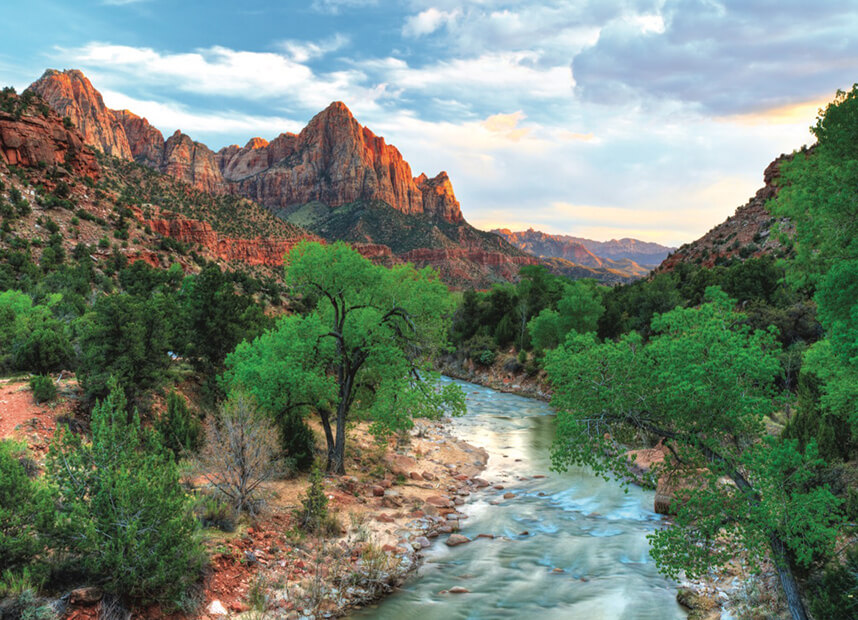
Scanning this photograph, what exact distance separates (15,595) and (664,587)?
45.9 feet

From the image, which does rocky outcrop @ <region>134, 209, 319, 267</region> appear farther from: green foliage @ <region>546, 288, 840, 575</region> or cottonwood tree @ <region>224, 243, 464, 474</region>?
green foliage @ <region>546, 288, 840, 575</region>

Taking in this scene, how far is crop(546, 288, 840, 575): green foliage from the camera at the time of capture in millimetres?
8172

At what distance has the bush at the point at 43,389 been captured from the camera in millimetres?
15625

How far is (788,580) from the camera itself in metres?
8.60

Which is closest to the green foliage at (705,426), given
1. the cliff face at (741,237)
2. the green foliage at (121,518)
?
the green foliage at (121,518)

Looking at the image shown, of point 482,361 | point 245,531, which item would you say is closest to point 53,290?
point 245,531

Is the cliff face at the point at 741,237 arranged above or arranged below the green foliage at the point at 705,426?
above

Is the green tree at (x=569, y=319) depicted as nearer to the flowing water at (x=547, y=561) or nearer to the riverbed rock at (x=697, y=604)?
the flowing water at (x=547, y=561)

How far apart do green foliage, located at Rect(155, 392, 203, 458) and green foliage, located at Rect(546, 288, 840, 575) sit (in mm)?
12795

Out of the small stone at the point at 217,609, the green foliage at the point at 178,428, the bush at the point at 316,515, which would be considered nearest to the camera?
the small stone at the point at 217,609

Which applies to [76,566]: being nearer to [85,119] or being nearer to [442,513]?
[442,513]

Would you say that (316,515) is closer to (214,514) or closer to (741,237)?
(214,514)

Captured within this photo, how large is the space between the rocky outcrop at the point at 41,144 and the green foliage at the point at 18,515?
59.3 metres

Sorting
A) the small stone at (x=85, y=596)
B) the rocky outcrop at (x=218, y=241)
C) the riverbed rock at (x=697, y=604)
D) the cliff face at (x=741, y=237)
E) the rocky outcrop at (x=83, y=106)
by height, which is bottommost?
the riverbed rock at (x=697, y=604)
